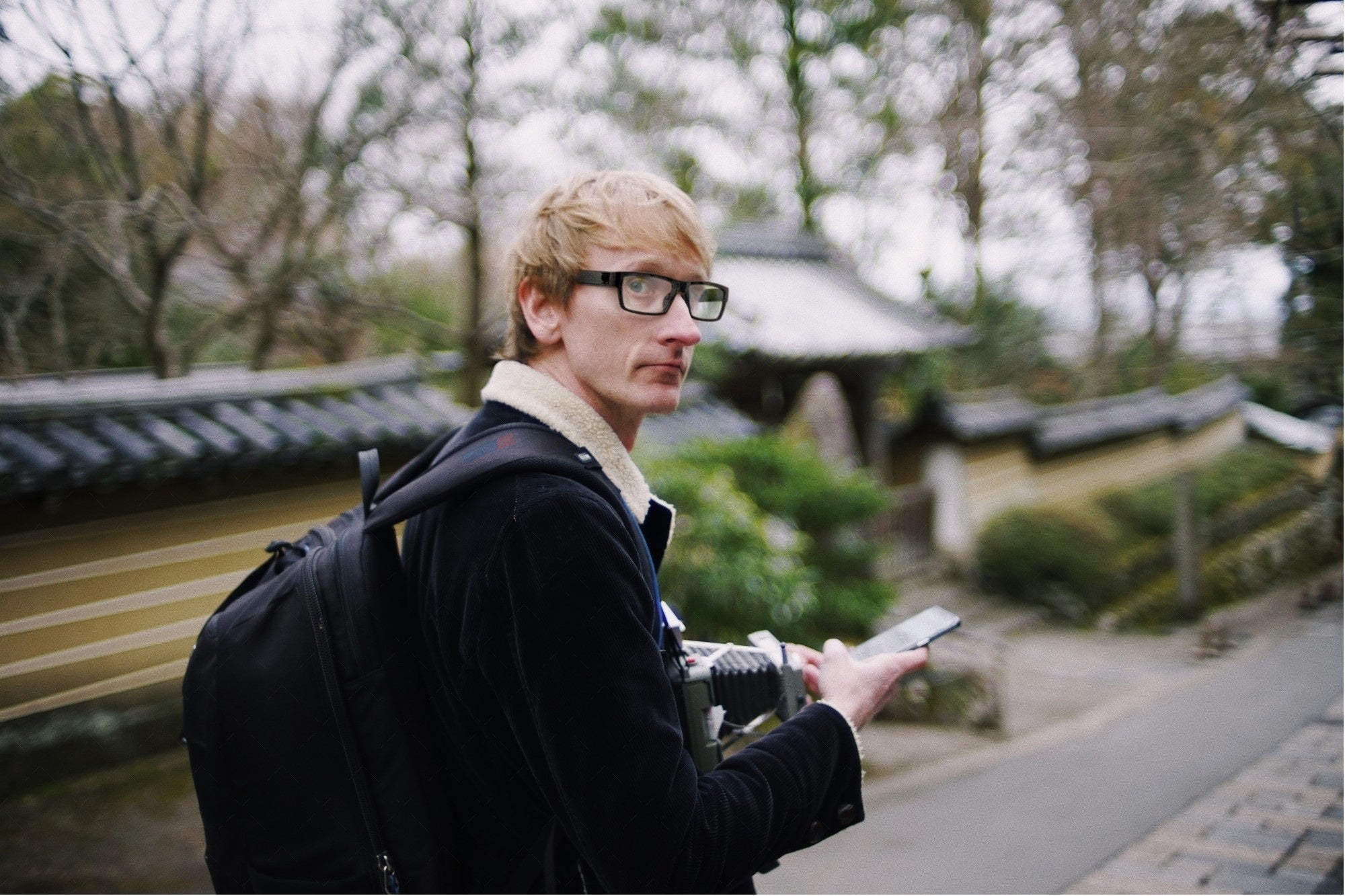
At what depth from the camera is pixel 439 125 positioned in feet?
15.6

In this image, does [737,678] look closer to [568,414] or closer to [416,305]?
[568,414]

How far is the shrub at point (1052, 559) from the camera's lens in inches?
345

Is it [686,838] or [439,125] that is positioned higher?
[439,125]

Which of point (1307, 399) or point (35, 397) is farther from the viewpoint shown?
point (35, 397)

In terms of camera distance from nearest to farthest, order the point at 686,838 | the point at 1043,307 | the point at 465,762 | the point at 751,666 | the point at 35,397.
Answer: the point at 686,838, the point at 465,762, the point at 751,666, the point at 35,397, the point at 1043,307

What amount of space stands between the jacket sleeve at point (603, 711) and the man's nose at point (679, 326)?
260 mm

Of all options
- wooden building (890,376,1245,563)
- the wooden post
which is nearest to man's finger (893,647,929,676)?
the wooden post

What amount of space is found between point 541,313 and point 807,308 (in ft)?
29.3

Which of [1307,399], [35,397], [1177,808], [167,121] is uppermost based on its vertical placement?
[167,121]

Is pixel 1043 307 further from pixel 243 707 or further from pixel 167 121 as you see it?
pixel 243 707

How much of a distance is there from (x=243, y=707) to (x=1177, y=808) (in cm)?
272

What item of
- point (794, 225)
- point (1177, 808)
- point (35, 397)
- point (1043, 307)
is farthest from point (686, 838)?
point (794, 225)

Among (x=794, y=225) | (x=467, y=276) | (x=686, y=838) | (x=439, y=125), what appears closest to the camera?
(x=686, y=838)

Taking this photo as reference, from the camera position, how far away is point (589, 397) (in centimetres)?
110
